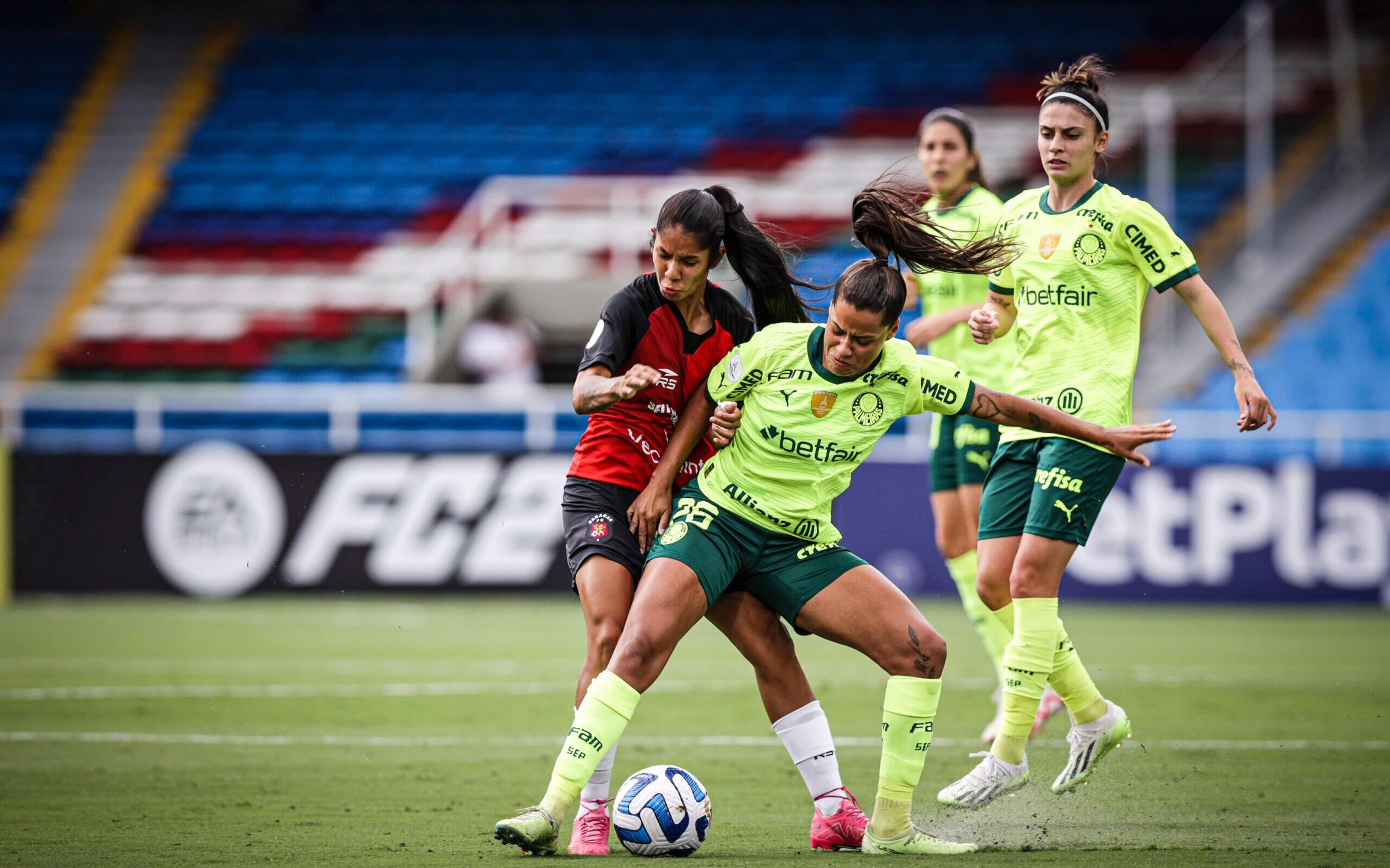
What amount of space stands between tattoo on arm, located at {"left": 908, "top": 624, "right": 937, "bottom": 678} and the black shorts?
37.0 inches

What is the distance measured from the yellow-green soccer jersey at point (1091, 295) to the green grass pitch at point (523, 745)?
5.09ft

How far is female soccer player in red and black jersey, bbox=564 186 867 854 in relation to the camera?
5.23 meters

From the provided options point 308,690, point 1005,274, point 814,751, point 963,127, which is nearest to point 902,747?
point 814,751

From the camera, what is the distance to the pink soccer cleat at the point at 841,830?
17.0ft

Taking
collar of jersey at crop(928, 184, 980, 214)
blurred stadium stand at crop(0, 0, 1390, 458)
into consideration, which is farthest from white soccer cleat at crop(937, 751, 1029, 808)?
blurred stadium stand at crop(0, 0, 1390, 458)

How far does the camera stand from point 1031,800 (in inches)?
236

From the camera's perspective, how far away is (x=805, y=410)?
521 cm

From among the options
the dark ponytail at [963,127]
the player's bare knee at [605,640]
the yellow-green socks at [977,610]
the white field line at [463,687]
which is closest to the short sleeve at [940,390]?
the player's bare knee at [605,640]

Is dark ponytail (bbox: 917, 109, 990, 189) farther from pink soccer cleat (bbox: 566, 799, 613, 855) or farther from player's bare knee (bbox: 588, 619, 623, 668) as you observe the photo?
pink soccer cleat (bbox: 566, 799, 613, 855)

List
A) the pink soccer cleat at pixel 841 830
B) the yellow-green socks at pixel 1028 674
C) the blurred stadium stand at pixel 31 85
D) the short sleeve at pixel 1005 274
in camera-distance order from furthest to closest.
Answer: the blurred stadium stand at pixel 31 85 → the short sleeve at pixel 1005 274 → the yellow-green socks at pixel 1028 674 → the pink soccer cleat at pixel 841 830

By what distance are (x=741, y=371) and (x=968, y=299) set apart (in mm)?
2690

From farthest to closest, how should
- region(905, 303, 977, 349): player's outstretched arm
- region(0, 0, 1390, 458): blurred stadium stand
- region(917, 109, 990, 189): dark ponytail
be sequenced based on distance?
region(0, 0, 1390, 458): blurred stadium stand → region(917, 109, 990, 189): dark ponytail → region(905, 303, 977, 349): player's outstretched arm

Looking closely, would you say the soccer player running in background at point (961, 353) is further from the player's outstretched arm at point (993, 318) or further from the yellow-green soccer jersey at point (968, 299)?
the player's outstretched arm at point (993, 318)

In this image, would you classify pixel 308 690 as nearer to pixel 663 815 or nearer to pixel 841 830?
pixel 663 815
